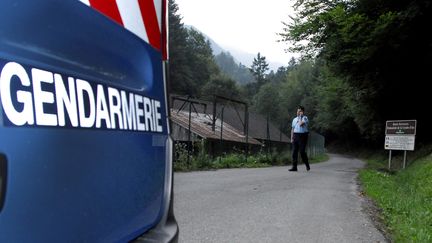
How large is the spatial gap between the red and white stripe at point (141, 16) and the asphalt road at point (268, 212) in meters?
3.24

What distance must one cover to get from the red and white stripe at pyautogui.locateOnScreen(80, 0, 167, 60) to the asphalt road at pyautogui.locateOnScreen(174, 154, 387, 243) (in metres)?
3.24

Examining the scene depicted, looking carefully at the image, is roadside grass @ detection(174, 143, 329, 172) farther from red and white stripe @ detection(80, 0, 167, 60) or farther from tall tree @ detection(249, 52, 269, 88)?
tall tree @ detection(249, 52, 269, 88)

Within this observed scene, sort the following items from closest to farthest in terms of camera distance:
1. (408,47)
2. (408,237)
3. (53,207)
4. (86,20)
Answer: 1. (53,207)
2. (86,20)
3. (408,237)
4. (408,47)

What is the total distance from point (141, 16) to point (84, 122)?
2.27ft

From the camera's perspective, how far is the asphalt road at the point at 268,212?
18.5 ft

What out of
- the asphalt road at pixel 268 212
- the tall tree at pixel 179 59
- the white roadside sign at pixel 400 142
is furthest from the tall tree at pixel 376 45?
the tall tree at pixel 179 59

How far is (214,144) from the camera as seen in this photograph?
17438 millimetres

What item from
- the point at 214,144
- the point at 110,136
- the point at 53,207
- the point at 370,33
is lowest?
the point at 214,144

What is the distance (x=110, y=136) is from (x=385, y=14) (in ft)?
63.8

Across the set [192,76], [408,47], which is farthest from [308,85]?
[408,47]

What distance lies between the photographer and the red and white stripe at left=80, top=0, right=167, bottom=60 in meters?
1.85

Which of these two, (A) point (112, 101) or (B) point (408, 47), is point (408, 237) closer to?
(A) point (112, 101)

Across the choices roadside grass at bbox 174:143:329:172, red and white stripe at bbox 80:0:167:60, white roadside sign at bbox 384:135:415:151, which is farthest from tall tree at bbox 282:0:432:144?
red and white stripe at bbox 80:0:167:60

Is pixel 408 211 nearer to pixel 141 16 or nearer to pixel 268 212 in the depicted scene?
pixel 268 212
